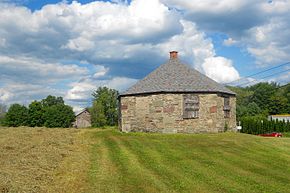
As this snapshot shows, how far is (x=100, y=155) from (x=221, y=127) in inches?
592

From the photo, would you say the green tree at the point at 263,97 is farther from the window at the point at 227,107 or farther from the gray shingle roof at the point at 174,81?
the gray shingle roof at the point at 174,81

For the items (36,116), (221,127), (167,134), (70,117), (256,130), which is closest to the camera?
(167,134)

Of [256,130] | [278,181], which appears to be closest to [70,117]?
[256,130]

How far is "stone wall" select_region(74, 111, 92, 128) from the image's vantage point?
87812mm

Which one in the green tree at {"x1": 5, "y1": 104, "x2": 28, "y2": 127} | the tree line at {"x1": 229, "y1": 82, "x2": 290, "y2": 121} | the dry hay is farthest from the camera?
the tree line at {"x1": 229, "y1": 82, "x2": 290, "y2": 121}

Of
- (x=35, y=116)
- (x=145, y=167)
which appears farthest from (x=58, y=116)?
(x=145, y=167)

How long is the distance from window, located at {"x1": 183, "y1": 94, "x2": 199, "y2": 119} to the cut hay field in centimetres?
635

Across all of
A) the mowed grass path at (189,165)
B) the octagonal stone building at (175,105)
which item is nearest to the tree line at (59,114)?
the octagonal stone building at (175,105)

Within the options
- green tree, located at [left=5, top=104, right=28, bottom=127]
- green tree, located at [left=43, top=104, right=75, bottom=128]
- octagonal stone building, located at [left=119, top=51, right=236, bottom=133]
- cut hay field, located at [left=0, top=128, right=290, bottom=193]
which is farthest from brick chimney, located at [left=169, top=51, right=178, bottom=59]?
Result: green tree, located at [left=5, top=104, right=28, bottom=127]

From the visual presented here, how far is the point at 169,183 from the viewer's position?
11.4 m

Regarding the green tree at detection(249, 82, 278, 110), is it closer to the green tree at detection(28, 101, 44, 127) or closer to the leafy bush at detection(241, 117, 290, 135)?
the leafy bush at detection(241, 117, 290, 135)

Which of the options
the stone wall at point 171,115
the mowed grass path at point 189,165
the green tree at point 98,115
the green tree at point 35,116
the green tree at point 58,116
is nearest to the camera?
the mowed grass path at point 189,165

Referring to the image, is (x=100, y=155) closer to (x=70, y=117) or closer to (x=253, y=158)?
(x=253, y=158)

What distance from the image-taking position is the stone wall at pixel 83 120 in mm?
87812
